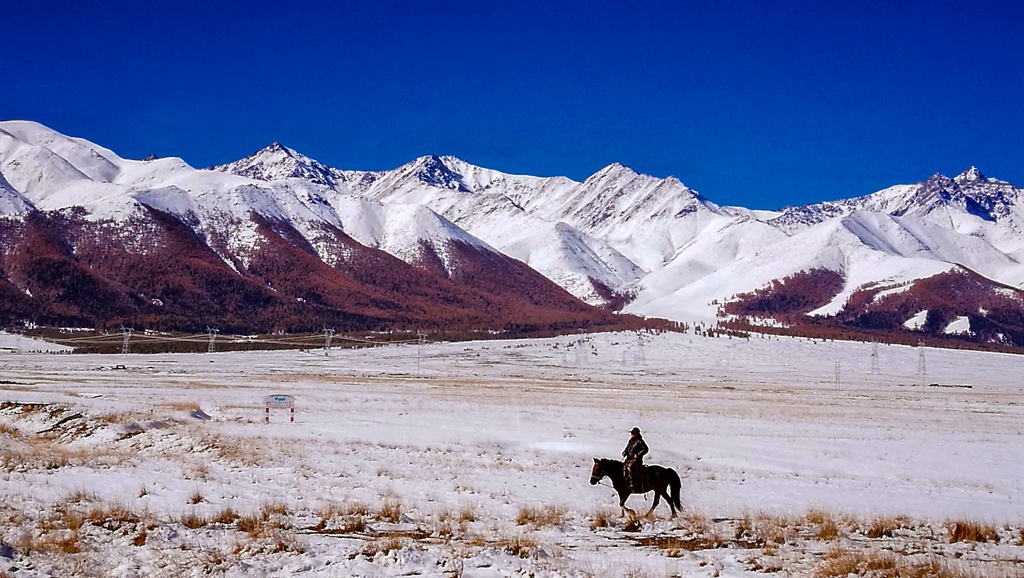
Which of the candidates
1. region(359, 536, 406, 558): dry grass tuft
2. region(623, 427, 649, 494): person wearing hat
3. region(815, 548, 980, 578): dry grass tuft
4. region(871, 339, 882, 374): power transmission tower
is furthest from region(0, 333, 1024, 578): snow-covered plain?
region(871, 339, 882, 374): power transmission tower

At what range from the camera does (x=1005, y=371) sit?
396 ft

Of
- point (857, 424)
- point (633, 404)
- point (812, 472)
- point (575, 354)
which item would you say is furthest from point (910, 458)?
point (575, 354)

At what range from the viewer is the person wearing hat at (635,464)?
19.6m

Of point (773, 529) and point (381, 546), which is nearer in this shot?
point (381, 546)

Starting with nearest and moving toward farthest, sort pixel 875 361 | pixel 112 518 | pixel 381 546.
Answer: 1. pixel 381 546
2. pixel 112 518
3. pixel 875 361

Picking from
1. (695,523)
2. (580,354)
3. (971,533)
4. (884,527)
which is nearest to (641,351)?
(580,354)

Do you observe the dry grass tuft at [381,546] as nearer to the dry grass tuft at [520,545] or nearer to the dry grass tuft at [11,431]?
the dry grass tuft at [520,545]

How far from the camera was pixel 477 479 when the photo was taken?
2516 cm

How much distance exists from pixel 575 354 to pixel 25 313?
11941cm

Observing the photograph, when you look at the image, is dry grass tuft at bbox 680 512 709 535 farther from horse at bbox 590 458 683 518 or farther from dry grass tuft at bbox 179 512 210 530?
dry grass tuft at bbox 179 512 210 530

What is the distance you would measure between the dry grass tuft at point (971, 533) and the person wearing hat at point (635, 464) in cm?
652

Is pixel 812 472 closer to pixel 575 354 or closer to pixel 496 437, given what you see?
pixel 496 437

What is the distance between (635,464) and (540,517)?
2.73m

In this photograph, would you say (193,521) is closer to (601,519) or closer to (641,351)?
(601,519)
